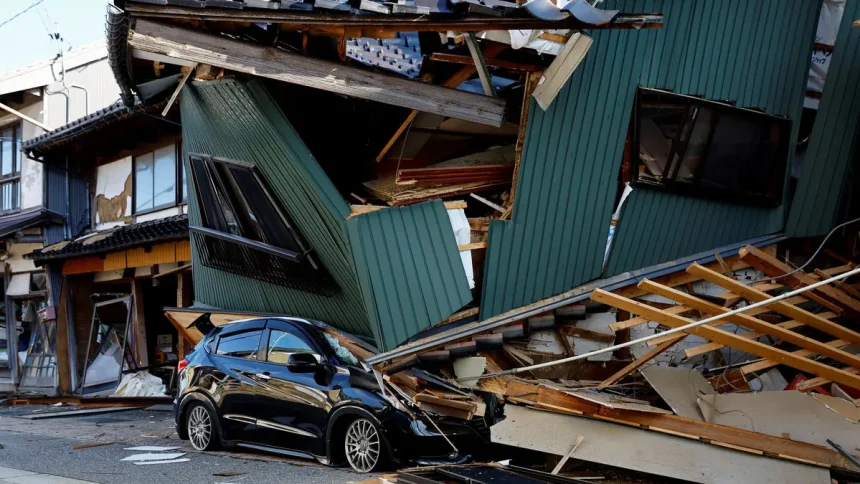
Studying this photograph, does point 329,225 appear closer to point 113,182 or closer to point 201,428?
point 201,428

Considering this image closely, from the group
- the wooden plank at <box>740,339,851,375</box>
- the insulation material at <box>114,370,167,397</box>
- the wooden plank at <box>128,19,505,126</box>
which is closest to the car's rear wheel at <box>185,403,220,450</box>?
the wooden plank at <box>128,19,505,126</box>

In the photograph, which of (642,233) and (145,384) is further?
(145,384)

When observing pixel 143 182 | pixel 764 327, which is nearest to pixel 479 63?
pixel 764 327

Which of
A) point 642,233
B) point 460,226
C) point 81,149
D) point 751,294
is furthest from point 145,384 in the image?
point 751,294

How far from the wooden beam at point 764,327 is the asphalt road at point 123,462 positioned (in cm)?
371

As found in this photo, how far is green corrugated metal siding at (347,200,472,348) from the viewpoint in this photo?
29.6ft

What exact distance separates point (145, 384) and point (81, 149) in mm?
5969

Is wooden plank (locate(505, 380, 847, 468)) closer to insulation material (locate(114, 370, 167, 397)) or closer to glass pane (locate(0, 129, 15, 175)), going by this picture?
insulation material (locate(114, 370, 167, 397))

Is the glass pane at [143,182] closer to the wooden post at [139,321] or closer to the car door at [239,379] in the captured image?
the wooden post at [139,321]

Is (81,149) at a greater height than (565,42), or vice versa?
(565,42)

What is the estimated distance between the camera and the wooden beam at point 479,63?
28.2 ft

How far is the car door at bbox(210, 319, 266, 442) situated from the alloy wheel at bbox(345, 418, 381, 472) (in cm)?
147

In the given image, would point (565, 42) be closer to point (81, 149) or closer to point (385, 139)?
point (385, 139)

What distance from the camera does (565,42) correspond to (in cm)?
899
